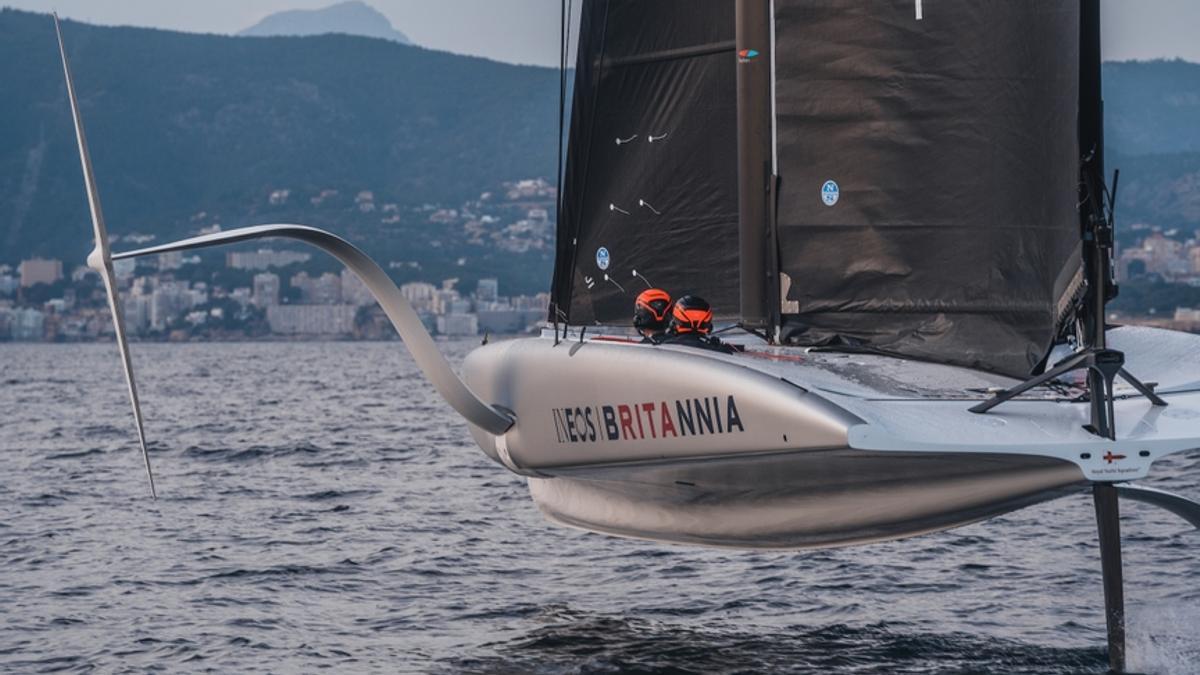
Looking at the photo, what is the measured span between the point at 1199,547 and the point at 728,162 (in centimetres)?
419

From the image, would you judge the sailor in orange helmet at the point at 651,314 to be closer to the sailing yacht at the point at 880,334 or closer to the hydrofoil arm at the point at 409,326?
the sailing yacht at the point at 880,334

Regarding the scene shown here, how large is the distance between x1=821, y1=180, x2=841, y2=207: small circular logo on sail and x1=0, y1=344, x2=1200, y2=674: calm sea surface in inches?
81.5

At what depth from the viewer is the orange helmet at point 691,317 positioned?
836 centimetres

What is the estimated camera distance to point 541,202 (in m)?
150

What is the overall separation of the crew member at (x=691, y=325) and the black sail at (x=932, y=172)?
0.50m

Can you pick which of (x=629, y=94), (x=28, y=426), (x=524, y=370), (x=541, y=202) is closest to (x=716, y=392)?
(x=524, y=370)

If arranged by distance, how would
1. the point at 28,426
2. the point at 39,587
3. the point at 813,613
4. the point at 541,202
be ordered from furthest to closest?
the point at 541,202 < the point at 28,426 < the point at 39,587 < the point at 813,613

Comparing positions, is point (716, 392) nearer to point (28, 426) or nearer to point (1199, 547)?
point (1199, 547)

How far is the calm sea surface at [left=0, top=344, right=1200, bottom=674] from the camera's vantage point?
8.36 meters

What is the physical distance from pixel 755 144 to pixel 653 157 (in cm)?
108

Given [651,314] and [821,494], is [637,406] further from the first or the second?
[651,314]

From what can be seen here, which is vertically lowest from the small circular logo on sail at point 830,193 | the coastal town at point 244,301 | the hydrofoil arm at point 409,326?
the coastal town at point 244,301

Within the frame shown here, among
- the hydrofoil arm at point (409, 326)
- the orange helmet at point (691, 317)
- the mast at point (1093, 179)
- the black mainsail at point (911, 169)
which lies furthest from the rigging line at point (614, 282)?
the mast at point (1093, 179)

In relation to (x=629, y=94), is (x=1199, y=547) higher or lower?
lower
